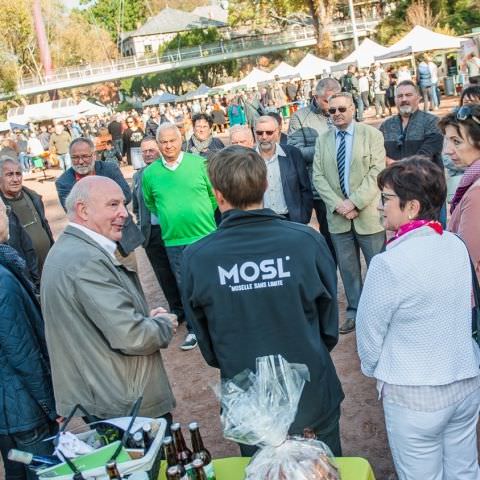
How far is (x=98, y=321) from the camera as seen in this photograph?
2404 millimetres

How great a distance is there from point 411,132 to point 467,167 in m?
2.07

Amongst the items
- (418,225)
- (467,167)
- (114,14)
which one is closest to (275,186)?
(467,167)

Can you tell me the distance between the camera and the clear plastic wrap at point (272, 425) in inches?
69.9

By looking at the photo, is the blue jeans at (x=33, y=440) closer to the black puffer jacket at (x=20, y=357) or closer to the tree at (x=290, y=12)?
the black puffer jacket at (x=20, y=357)

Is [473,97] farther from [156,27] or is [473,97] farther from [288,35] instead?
[156,27]

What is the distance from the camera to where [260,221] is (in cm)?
227

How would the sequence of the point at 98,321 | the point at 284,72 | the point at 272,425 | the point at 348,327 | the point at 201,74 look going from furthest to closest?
the point at 201,74
the point at 284,72
the point at 348,327
the point at 98,321
the point at 272,425

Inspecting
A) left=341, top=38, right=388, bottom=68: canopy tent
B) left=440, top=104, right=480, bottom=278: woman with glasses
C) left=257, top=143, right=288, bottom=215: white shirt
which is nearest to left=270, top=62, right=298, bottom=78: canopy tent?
left=341, top=38, right=388, bottom=68: canopy tent

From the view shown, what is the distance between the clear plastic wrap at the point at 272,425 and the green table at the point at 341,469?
23 centimetres

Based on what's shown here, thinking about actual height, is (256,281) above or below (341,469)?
above

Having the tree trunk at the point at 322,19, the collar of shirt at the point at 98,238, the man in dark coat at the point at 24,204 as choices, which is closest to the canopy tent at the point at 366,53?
the tree trunk at the point at 322,19

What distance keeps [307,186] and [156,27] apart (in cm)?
8382

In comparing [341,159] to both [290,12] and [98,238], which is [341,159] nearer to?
[98,238]

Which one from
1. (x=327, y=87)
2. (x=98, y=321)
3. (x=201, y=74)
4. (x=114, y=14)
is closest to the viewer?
(x=98, y=321)
